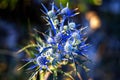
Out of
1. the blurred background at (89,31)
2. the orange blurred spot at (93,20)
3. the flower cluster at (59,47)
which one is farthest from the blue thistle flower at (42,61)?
the orange blurred spot at (93,20)

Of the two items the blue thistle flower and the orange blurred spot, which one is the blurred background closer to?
the orange blurred spot

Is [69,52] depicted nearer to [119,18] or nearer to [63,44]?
[63,44]

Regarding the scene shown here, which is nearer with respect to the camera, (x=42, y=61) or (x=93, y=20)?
(x=42, y=61)

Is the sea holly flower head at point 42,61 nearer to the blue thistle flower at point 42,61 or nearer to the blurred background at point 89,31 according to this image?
the blue thistle flower at point 42,61

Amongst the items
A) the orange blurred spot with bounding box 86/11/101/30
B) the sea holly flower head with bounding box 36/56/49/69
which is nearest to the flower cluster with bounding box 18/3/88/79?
the sea holly flower head with bounding box 36/56/49/69

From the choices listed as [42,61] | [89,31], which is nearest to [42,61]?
[42,61]

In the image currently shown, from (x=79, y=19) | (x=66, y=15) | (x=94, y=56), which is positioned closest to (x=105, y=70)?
(x=94, y=56)

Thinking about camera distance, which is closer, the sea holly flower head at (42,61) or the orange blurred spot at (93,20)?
the sea holly flower head at (42,61)

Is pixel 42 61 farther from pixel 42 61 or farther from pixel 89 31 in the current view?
pixel 89 31
